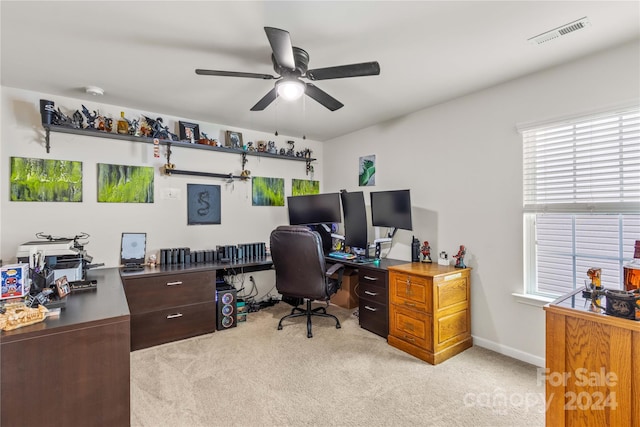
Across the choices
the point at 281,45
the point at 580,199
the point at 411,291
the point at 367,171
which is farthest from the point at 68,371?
the point at 367,171

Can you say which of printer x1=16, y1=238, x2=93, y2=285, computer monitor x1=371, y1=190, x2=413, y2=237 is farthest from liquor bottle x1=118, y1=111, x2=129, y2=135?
computer monitor x1=371, y1=190, x2=413, y2=237

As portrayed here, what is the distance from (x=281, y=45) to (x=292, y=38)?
0.41 meters

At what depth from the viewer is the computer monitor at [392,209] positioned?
3.08 m

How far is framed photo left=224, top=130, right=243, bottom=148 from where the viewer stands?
3.80 metres

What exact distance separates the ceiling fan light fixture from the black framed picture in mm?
2119

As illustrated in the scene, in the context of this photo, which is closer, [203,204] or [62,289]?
[62,289]

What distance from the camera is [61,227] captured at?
286 centimetres

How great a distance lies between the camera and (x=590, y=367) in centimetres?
125

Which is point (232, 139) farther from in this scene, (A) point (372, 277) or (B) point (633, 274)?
(B) point (633, 274)

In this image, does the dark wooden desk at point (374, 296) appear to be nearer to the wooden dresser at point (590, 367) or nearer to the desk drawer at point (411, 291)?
the desk drawer at point (411, 291)

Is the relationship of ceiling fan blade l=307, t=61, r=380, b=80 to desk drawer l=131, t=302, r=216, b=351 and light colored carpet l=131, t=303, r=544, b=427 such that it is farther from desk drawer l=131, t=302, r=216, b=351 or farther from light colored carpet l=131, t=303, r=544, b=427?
desk drawer l=131, t=302, r=216, b=351

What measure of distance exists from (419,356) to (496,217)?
4.70 feet

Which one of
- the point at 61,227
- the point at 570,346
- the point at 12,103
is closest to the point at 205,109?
the point at 12,103

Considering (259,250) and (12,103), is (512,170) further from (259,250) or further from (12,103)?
(12,103)
